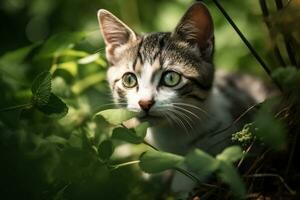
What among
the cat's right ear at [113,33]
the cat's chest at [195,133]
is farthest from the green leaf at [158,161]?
the cat's right ear at [113,33]

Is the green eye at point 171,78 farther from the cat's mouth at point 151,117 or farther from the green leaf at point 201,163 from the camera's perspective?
the green leaf at point 201,163

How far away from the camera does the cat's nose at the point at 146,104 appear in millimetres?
2320

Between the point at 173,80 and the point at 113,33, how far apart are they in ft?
1.48

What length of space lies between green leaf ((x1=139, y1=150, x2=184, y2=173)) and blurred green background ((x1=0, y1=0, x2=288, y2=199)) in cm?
15

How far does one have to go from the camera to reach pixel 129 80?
256 centimetres

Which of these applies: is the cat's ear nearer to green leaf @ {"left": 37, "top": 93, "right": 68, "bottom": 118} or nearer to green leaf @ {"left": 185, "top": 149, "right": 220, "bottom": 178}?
green leaf @ {"left": 37, "top": 93, "right": 68, "bottom": 118}

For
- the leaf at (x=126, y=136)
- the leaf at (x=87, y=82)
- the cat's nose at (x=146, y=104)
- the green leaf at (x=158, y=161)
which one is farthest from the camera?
the leaf at (x=87, y=82)

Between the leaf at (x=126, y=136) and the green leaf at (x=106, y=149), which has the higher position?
the leaf at (x=126, y=136)

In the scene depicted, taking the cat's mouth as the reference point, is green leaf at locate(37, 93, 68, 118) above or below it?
above

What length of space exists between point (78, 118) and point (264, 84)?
4.09 ft

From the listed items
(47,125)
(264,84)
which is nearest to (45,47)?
(47,125)

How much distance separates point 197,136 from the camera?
2.55 metres

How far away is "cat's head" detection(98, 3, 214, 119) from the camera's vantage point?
241 centimetres

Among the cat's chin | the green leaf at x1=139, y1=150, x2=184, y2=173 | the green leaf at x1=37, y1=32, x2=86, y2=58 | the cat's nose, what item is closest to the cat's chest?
the cat's chin
